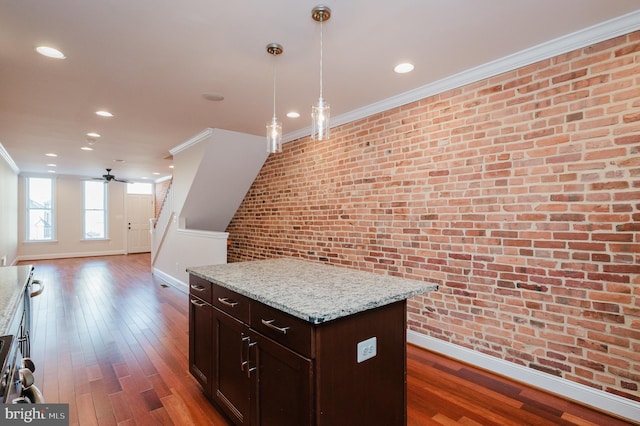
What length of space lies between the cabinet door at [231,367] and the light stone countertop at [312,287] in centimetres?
24

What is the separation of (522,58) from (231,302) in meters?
2.70

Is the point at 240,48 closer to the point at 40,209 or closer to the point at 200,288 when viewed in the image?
the point at 200,288

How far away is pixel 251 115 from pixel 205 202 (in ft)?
7.17

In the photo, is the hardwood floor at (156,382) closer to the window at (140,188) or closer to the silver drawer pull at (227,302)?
the silver drawer pull at (227,302)

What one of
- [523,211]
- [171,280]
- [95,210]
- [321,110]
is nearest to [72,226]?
[95,210]

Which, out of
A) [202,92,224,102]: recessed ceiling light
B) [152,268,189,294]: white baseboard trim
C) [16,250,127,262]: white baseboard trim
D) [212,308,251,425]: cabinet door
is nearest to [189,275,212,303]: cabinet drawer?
[212,308,251,425]: cabinet door

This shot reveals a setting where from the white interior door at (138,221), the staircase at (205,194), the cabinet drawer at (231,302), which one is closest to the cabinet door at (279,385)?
the cabinet drawer at (231,302)

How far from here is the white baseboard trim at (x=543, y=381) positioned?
1.94 metres

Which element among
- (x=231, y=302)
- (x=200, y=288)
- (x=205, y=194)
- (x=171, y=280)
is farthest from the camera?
(x=171, y=280)

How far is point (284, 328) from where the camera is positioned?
1397mm

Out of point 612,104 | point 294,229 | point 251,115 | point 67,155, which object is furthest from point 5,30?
point 67,155

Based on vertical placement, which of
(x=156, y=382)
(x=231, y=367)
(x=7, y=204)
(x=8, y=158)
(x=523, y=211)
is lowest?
(x=156, y=382)

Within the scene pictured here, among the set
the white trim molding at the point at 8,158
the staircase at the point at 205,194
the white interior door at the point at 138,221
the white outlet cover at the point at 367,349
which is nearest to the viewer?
the white outlet cover at the point at 367,349

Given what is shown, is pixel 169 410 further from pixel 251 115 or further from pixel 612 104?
pixel 612 104
